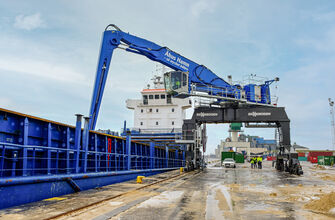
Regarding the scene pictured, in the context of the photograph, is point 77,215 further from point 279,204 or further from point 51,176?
point 279,204

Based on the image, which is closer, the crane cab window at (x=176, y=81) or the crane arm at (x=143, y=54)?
the crane arm at (x=143, y=54)

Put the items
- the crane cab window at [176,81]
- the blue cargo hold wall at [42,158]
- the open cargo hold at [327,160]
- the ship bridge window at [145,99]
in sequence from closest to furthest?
the blue cargo hold wall at [42,158] < the crane cab window at [176,81] < the ship bridge window at [145,99] < the open cargo hold at [327,160]

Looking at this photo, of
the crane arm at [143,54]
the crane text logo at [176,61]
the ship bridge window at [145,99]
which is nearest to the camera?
the crane arm at [143,54]

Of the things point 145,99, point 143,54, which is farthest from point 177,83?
point 145,99

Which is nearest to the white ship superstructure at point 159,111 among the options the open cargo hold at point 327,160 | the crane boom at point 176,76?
the crane boom at point 176,76

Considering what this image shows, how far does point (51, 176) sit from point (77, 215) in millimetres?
2790

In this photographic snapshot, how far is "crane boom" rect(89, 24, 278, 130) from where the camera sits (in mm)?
14539

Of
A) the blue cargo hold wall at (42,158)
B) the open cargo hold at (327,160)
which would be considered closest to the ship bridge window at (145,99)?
the blue cargo hold wall at (42,158)

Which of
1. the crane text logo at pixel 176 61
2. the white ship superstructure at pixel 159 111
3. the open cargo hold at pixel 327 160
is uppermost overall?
the crane text logo at pixel 176 61

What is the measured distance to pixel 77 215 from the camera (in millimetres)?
6008

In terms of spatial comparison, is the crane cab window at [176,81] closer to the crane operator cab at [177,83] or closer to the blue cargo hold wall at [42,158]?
the crane operator cab at [177,83]

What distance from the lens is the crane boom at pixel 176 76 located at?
47.7 ft

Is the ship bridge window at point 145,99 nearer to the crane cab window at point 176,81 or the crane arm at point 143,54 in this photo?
the crane arm at point 143,54

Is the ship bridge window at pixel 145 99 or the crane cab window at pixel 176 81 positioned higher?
the ship bridge window at pixel 145 99
